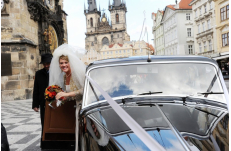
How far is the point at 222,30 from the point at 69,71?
1319 inches

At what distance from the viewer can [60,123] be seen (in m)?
3.86

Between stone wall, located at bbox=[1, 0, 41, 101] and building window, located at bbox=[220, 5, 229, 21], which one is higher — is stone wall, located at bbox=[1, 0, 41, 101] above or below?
below

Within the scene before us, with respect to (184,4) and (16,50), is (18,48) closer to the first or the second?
(16,50)

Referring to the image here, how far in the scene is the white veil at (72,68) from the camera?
3.56 m

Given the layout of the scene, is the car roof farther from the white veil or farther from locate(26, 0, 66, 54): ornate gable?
locate(26, 0, 66, 54): ornate gable

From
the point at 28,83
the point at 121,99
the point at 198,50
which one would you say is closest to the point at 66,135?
the point at 121,99

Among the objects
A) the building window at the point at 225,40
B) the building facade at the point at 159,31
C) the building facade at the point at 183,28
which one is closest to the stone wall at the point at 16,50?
the building window at the point at 225,40

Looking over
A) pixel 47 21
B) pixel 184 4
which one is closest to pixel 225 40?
pixel 184 4

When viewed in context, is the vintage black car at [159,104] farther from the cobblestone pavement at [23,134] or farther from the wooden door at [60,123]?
the cobblestone pavement at [23,134]

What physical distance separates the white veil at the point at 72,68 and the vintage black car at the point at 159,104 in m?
0.51

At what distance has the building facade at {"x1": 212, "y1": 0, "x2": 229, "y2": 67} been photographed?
31.5m

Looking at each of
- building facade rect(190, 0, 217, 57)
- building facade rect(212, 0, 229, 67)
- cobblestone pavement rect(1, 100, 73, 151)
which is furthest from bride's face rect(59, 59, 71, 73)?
building facade rect(190, 0, 217, 57)

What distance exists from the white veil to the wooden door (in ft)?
1.21

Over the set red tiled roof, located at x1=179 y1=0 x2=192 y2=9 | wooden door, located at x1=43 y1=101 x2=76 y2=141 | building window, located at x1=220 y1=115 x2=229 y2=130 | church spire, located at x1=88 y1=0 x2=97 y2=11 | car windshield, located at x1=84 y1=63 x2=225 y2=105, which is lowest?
wooden door, located at x1=43 y1=101 x2=76 y2=141
